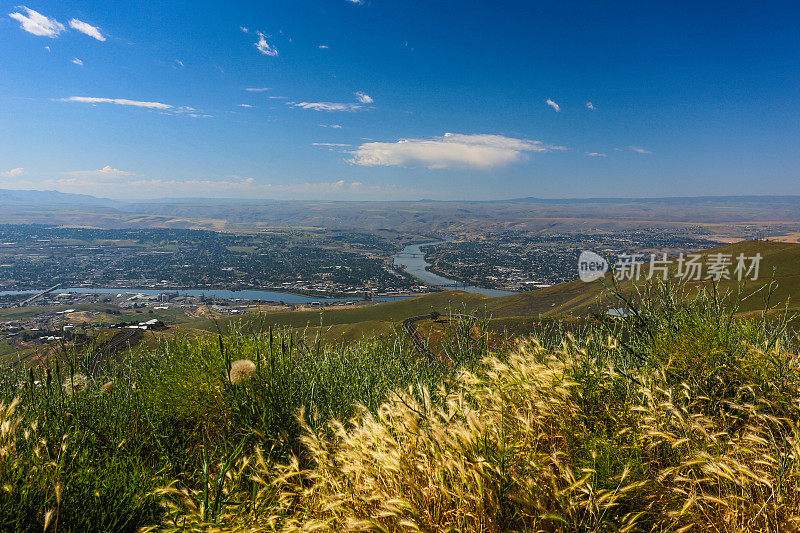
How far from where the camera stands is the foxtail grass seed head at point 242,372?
14.5ft

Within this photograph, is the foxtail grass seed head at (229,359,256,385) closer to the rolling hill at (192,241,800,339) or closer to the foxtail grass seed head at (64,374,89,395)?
the foxtail grass seed head at (64,374,89,395)

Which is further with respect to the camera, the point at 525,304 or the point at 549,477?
the point at 525,304

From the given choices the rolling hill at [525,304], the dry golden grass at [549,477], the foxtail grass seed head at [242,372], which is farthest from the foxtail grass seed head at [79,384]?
the rolling hill at [525,304]

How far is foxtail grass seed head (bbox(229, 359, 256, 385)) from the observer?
4406 millimetres

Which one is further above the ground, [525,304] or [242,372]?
[242,372]

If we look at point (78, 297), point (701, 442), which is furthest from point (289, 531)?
point (78, 297)

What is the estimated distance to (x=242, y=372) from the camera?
4488 millimetres

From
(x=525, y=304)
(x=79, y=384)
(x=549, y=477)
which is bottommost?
(x=525, y=304)

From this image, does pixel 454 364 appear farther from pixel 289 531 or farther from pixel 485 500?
pixel 289 531

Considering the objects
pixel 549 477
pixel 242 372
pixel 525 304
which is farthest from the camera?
pixel 525 304

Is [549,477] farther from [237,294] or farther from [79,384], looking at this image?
[237,294]

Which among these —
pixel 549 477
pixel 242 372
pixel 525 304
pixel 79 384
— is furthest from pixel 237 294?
pixel 549 477

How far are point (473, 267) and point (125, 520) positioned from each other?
570 ft

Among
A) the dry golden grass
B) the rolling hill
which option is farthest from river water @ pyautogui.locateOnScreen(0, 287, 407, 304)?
the dry golden grass
